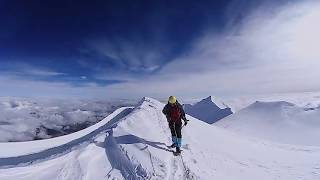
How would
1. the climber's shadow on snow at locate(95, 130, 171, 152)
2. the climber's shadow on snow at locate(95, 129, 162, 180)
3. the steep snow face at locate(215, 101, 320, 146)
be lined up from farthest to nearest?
the steep snow face at locate(215, 101, 320, 146)
the climber's shadow on snow at locate(95, 130, 171, 152)
the climber's shadow on snow at locate(95, 129, 162, 180)

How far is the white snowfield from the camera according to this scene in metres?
12.7

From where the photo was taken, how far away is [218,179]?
43.1 ft

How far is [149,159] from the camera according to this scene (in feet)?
44.1

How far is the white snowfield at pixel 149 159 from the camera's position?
12.7 m

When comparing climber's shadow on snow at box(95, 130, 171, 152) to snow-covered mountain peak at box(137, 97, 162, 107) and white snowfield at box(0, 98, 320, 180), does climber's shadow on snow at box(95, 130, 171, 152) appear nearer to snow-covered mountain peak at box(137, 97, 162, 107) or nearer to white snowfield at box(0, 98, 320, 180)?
white snowfield at box(0, 98, 320, 180)

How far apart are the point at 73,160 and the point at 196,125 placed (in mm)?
9738

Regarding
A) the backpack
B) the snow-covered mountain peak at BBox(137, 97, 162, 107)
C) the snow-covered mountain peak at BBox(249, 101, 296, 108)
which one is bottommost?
the backpack

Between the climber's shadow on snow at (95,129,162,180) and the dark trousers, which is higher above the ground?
the dark trousers

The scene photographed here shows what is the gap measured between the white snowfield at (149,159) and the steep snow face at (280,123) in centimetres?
3012

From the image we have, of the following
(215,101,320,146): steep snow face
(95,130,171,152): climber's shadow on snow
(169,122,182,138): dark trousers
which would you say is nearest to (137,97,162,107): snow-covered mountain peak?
(95,130,171,152): climber's shadow on snow

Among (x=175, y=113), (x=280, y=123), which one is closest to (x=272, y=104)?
(x=280, y=123)

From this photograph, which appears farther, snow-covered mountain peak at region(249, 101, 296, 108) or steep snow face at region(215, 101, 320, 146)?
snow-covered mountain peak at region(249, 101, 296, 108)

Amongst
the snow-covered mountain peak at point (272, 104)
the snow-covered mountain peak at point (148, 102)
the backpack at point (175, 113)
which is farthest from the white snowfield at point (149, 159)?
the snow-covered mountain peak at point (272, 104)

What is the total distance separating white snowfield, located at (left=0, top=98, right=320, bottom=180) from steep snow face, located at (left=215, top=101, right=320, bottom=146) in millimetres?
30120
